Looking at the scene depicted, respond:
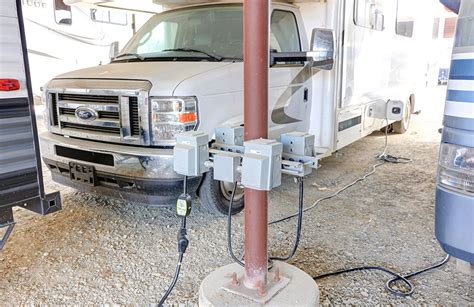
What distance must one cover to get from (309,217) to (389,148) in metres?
3.45

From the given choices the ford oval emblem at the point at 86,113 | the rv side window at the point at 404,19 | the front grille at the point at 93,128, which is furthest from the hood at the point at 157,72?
the rv side window at the point at 404,19

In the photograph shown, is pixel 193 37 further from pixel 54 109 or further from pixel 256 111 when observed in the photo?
pixel 256 111

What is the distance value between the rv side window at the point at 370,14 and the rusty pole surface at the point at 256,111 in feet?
9.79

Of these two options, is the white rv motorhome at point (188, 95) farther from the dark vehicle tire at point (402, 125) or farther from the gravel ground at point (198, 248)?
the dark vehicle tire at point (402, 125)

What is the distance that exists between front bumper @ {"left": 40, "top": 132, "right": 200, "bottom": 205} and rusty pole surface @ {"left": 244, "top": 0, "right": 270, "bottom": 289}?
3.53ft

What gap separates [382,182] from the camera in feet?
15.9

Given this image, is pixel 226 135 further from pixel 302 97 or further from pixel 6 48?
pixel 302 97

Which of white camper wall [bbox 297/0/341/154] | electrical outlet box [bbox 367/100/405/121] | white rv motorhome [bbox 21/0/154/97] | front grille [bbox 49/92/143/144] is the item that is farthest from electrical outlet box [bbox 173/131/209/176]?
white rv motorhome [bbox 21/0/154/97]

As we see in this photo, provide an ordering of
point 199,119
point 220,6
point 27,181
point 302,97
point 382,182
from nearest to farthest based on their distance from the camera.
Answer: point 27,181
point 199,119
point 220,6
point 302,97
point 382,182

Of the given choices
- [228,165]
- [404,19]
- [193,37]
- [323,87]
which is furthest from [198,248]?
[404,19]

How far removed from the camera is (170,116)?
10.2ft

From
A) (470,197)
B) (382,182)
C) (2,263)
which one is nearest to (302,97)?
(382,182)

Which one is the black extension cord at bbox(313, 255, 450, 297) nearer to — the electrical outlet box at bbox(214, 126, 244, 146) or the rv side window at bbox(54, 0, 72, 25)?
the electrical outlet box at bbox(214, 126, 244, 146)

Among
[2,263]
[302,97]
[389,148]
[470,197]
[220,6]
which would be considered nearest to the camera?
[470,197]
